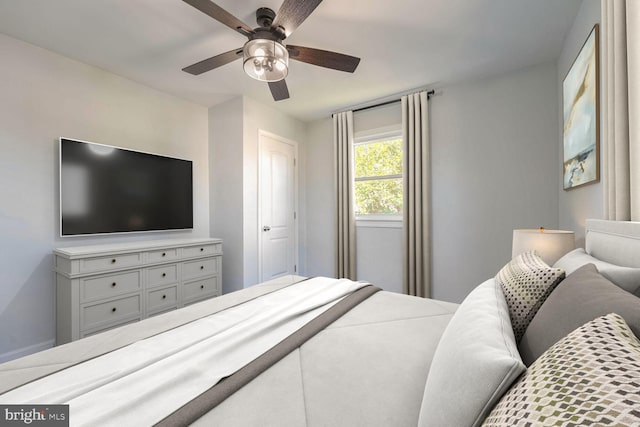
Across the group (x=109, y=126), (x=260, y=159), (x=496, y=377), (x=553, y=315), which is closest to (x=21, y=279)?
(x=109, y=126)

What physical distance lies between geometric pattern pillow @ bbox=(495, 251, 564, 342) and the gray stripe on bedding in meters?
0.72

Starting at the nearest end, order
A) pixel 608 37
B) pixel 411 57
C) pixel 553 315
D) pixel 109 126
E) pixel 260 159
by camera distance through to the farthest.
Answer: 1. pixel 553 315
2. pixel 608 37
3. pixel 411 57
4. pixel 109 126
5. pixel 260 159

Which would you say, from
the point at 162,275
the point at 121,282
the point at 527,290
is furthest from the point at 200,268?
the point at 527,290

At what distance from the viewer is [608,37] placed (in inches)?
49.4

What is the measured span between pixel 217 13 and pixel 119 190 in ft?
6.75

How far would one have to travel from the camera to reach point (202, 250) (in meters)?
3.04

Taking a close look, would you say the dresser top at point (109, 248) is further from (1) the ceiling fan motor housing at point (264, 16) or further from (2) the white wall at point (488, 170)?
(2) the white wall at point (488, 170)

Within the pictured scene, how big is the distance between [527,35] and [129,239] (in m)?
4.15

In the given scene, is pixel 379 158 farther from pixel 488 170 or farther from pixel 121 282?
pixel 121 282

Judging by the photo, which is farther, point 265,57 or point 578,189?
point 578,189

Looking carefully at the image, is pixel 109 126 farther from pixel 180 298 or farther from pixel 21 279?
pixel 180 298

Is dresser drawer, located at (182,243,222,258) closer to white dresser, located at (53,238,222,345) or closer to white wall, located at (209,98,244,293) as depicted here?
white dresser, located at (53,238,222,345)

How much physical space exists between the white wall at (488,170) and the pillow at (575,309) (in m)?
2.29

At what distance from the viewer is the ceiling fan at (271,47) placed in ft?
4.89
